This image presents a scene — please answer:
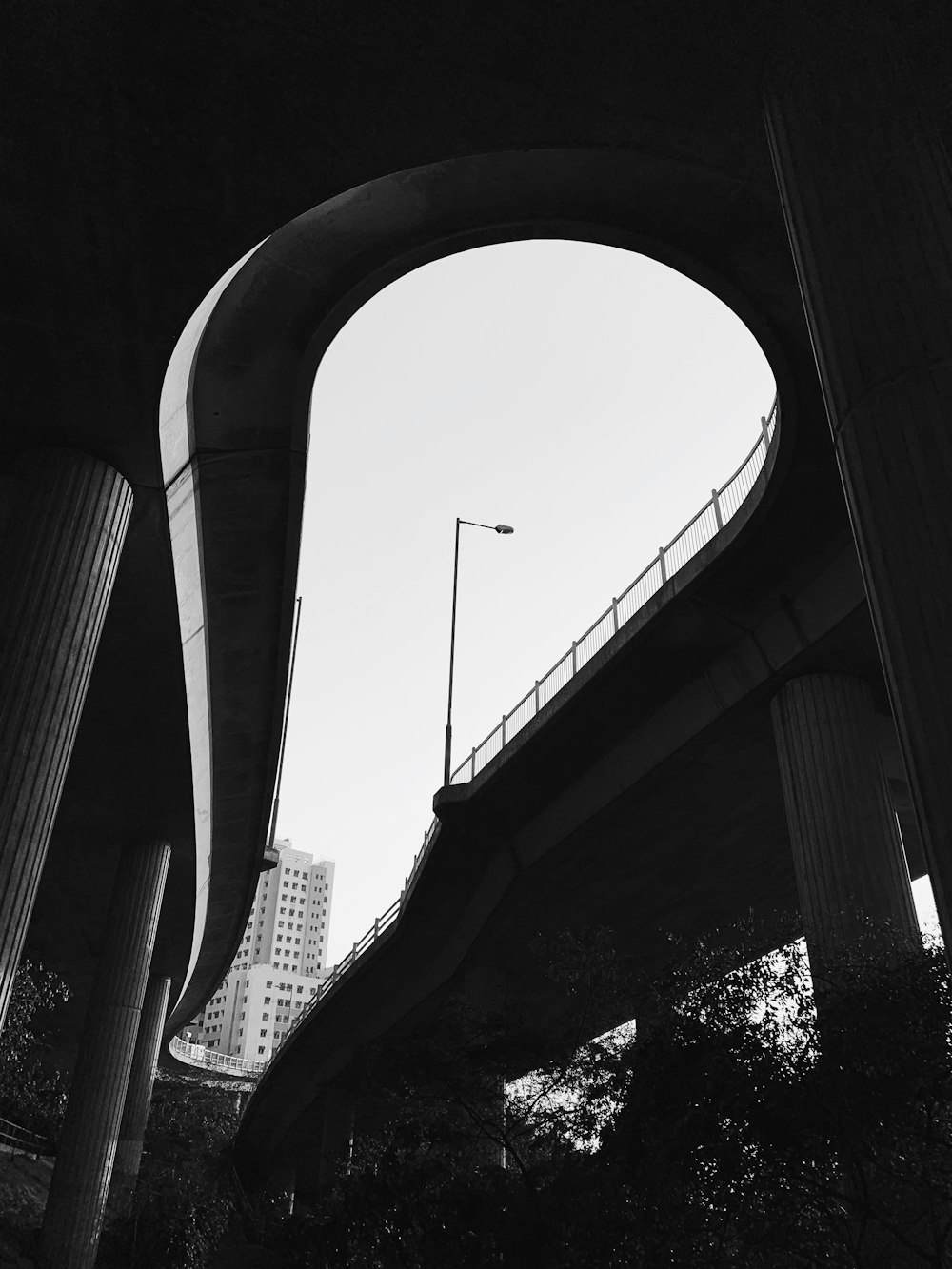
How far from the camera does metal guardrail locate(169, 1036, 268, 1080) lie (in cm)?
6625

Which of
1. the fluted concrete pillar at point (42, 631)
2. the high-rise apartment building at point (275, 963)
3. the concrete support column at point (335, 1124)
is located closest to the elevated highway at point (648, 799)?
the concrete support column at point (335, 1124)

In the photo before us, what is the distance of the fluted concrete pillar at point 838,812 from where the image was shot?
1839 cm

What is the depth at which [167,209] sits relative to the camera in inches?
485

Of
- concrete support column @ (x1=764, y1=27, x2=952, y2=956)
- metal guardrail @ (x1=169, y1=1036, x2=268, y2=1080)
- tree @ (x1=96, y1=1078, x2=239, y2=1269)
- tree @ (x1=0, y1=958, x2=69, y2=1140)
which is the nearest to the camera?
concrete support column @ (x1=764, y1=27, x2=952, y2=956)

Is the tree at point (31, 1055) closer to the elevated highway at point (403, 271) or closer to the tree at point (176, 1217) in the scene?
the elevated highway at point (403, 271)

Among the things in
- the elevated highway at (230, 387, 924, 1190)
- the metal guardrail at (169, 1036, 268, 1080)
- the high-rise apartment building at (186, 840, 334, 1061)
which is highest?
the high-rise apartment building at (186, 840, 334, 1061)

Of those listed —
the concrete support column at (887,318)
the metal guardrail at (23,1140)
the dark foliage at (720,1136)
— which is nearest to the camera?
the concrete support column at (887,318)

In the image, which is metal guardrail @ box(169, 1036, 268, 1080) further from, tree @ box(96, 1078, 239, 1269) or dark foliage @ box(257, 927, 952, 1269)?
dark foliage @ box(257, 927, 952, 1269)

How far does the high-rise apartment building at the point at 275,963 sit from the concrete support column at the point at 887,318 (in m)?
117

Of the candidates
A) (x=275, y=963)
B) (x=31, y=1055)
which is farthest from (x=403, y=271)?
(x=275, y=963)

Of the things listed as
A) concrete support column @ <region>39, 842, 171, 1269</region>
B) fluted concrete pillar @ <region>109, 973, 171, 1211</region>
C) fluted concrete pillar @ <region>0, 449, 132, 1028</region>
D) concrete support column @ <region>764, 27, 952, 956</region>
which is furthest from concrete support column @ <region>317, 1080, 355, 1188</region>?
concrete support column @ <region>764, 27, 952, 956</region>

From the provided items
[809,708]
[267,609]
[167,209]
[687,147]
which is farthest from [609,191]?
[809,708]

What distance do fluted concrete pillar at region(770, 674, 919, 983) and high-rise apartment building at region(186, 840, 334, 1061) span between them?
346 feet

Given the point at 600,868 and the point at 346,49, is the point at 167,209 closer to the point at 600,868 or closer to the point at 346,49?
the point at 346,49
